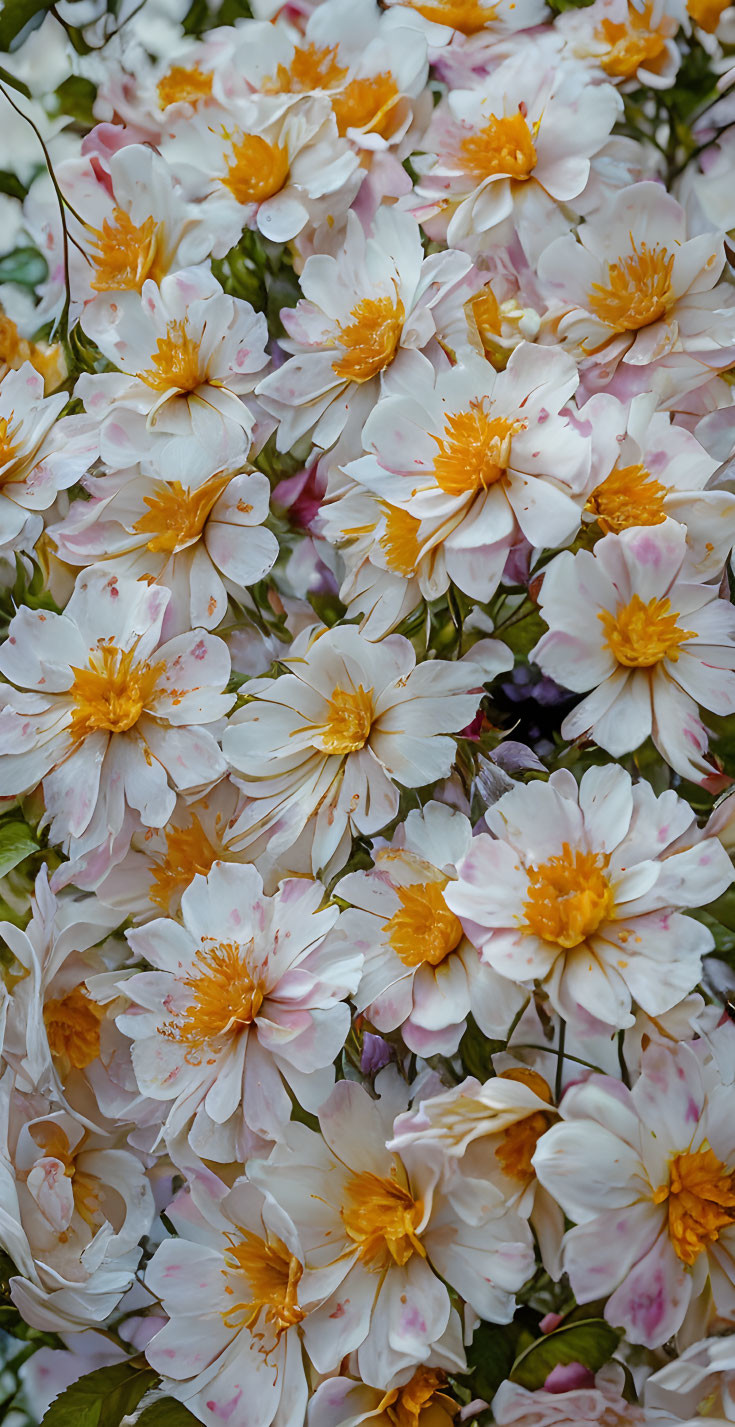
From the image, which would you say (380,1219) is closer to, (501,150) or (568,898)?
(568,898)

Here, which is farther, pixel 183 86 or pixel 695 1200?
pixel 183 86

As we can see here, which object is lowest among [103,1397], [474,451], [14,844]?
[103,1397]

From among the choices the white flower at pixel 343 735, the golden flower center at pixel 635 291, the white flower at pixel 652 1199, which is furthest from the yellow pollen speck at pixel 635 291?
the white flower at pixel 652 1199

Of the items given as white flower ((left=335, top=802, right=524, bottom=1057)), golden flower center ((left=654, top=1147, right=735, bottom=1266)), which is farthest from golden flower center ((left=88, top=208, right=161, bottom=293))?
golden flower center ((left=654, top=1147, right=735, bottom=1266))

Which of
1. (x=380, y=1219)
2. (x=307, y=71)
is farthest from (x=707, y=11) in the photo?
(x=380, y=1219)

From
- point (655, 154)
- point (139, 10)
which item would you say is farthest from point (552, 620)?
point (139, 10)

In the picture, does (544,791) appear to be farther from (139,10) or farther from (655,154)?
(139,10)
